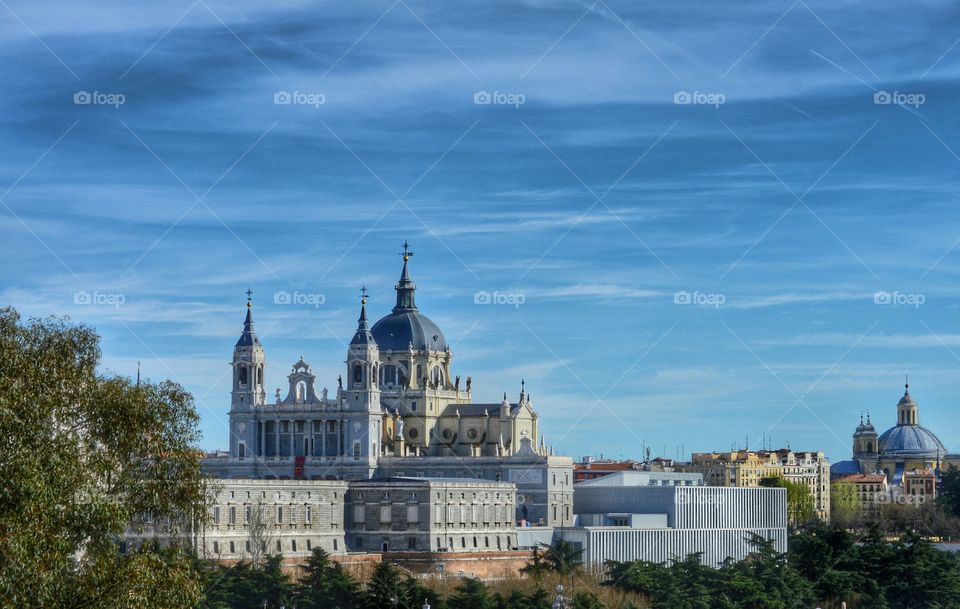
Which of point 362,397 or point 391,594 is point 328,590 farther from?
point 362,397

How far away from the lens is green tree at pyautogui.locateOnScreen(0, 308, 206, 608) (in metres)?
36.3

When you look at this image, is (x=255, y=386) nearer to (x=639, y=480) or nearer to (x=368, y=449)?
(x=368, y=449)

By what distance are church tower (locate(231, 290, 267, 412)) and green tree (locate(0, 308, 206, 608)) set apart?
83.4 m

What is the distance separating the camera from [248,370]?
133500 mm

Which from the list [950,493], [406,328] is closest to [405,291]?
[406,328]

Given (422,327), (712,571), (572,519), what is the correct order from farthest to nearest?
(422,327), (572,519), (712,571)

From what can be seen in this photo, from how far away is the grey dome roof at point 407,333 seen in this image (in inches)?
5458

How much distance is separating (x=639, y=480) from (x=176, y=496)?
9318cm

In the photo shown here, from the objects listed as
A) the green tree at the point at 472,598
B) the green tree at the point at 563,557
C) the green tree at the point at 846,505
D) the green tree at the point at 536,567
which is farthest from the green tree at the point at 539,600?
the green tree at the point at 846,505

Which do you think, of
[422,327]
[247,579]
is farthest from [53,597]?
[422,327]

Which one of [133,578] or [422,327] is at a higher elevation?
[422,327]

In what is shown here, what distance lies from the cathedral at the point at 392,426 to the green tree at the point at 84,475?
265ft

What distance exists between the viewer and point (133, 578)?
38469 millimetres

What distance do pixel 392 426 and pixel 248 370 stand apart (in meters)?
11.2
